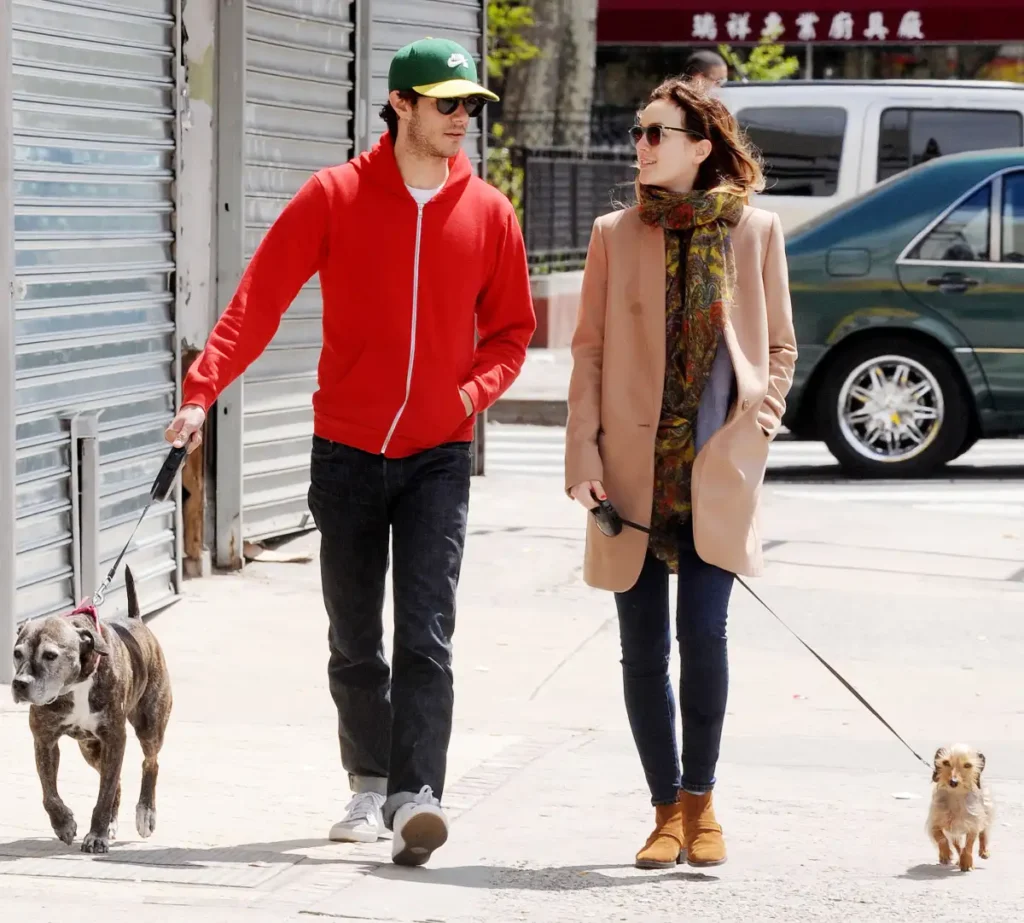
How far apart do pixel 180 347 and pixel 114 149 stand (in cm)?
100

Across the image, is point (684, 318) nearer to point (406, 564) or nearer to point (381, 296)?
point (381, 296)

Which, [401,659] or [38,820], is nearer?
[401,659]

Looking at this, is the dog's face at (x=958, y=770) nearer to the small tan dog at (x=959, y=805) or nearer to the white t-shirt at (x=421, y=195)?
the small tan dog at (x=959, y=805)

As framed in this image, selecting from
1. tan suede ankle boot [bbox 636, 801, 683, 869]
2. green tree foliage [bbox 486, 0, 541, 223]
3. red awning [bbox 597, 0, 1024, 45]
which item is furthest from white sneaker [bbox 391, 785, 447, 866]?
red awning [bbox 597, 0, 1024, 45]

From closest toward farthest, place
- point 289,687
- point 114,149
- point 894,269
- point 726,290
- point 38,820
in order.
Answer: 1. point 726,290
2. point 38,820
3. point 289,687
4. point 114,149
5. point 894,269

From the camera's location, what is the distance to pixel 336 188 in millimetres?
5246

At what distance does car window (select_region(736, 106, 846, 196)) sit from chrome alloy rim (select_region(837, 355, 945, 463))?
233 cm

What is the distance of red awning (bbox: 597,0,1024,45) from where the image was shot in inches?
1117

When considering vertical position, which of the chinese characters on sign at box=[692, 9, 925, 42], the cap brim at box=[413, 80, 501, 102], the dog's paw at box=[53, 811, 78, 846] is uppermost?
the chinese characters on sign at box=[692, 9, 925, 42]

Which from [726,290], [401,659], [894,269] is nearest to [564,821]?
[401,659]

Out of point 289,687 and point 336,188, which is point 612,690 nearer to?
point 289,687

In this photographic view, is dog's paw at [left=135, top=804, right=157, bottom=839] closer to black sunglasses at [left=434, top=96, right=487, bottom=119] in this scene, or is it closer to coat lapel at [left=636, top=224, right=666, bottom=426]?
coat lapel at [left=636, top=224, right=666, bottom=426]

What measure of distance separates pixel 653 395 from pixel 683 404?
0.08 m

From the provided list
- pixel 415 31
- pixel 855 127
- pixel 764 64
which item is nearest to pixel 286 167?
pixel 415 31
